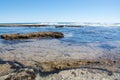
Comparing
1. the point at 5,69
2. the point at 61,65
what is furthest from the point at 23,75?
the point at 61,65

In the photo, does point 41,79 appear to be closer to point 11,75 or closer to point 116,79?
point 11,75

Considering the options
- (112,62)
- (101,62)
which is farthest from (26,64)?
(112,62)

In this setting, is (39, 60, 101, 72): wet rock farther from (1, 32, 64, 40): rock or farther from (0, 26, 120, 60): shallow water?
(1, 32, 64, 40): rock

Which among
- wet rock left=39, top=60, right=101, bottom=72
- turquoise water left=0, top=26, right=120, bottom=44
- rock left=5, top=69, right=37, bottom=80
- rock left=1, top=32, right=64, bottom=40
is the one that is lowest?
turquoise water left=0, top=26, right=120, bottom=44

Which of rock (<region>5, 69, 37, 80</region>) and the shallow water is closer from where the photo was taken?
rock (<region>5, 69, 37, 80</region>)

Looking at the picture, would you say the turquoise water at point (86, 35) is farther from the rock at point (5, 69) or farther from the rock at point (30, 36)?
the rock at point (5, 69)

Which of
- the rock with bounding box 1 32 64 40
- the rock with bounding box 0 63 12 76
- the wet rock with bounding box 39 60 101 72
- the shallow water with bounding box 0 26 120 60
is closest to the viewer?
the rock with bounding box 0 63 12 76

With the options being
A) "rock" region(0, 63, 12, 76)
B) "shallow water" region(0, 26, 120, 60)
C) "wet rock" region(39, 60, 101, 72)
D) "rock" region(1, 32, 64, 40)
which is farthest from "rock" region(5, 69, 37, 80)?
"rock" region(1, 32, 64, 40)

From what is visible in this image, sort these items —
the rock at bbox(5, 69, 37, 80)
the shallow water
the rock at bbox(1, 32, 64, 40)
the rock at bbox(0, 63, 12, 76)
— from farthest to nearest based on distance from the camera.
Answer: the rock at bbox(1, 32, 64, 40) < the shallow water < the rock at bbox(0, 63, 12, 76) < the rock at bbox(5, 69, 37, 80)

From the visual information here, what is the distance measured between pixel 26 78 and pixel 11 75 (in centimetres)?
70

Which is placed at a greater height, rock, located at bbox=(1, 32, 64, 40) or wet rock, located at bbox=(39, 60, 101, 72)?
wet rock, located at bbox=(39, 60, 101, 72)

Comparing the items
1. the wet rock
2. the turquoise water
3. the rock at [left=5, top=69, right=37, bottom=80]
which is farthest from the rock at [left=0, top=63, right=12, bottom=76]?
the turquoise water

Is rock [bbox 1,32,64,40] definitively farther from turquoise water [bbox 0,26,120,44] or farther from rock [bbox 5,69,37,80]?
rock [bbox 5,69,37,80]

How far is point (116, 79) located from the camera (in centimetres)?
654
